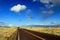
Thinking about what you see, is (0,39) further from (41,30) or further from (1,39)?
(41,30)

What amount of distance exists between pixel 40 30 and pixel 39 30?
0.16 meters

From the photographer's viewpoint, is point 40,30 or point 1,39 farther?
A: point 40,30

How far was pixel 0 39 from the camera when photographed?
62.4 ft

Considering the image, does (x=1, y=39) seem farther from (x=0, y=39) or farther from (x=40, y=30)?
(x=40, y=30)

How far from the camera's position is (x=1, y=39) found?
19125 mm

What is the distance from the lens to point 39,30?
96.3 feet

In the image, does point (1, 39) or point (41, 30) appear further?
point (41, 30)

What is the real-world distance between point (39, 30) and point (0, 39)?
11164mm

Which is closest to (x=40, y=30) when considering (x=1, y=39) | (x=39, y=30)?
(x=39, y=30)

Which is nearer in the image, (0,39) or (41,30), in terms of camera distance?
(0,39)

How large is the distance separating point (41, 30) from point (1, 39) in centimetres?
1094

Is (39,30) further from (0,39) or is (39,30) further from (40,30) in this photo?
(0,39)

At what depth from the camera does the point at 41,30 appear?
29.1 m

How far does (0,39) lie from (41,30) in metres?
11.1
